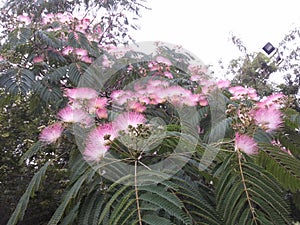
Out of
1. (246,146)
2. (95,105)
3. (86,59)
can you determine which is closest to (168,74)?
(86,59)

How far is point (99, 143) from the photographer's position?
1.65 metres

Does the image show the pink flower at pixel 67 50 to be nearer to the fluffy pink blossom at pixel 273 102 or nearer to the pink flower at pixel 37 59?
the pink flower at pixel 37 59

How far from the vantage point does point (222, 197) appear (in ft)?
4.55

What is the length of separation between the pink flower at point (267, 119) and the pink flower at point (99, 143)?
63 centimetres

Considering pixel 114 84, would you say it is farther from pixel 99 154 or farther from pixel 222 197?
pixel 222 197

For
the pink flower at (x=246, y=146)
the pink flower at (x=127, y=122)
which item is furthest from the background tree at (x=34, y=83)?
the pink flower at (x=246, y=146)

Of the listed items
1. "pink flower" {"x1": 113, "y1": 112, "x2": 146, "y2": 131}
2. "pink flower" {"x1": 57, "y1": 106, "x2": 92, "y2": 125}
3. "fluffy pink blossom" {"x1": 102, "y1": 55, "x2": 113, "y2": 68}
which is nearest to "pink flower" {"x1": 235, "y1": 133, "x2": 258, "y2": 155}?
"pink flower" {"x1": 113, "y1": 112, "x2": 146, "y2": 131}

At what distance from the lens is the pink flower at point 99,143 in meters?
1.63

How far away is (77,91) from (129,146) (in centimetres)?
72

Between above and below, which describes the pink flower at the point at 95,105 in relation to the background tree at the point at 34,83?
below

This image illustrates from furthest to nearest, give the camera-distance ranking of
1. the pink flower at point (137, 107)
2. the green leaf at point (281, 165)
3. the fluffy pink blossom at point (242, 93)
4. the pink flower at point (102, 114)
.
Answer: the fluffy pink blossom at point (242, 93) → the pink flower at point (137, 107) → the pink flower at point (102, 114) → the green leaf at point (281, 165)

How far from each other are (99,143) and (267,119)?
2.46ft

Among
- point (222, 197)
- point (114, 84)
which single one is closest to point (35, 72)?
point (114, 84)

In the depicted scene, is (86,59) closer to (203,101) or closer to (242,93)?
(203,101)
